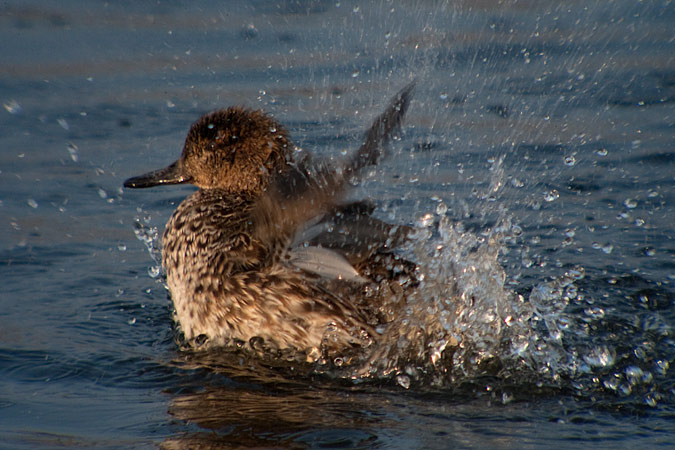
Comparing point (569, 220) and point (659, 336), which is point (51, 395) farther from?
point (569, 220)

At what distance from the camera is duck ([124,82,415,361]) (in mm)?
3740

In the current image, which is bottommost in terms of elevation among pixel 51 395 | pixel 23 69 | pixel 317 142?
pixel 51 395

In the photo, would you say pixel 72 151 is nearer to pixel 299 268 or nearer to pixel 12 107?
pixel 12 107

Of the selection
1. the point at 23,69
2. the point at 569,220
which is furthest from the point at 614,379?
the point at 23,69

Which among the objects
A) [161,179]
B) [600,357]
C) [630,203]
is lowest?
[600,357]

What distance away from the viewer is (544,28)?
8.63 metres

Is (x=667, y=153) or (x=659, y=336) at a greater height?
(x=667, y=153)

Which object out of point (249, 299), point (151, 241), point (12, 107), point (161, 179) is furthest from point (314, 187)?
point (12, 107)

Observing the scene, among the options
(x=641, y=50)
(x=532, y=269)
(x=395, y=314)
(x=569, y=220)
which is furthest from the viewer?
(x=641, y=50)

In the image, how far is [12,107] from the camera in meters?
7.08

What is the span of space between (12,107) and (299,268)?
Answer: 4.13m

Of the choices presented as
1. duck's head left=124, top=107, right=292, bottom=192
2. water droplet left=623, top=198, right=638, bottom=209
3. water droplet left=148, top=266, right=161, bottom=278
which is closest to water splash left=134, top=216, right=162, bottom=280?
water droplet left=148, top=266, right=161, bottom=278

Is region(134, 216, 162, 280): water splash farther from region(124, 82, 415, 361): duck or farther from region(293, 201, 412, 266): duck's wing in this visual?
region(293, 201, 412, 266): duck's wing

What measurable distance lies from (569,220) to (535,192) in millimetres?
432
